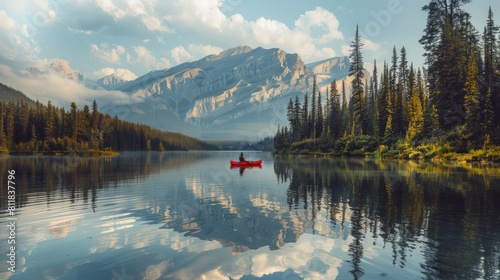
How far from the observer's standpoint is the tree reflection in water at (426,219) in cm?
1026

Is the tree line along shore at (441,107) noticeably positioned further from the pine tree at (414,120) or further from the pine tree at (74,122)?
the pine tree at (74,122)

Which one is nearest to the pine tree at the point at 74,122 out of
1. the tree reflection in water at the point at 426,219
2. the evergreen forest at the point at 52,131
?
the evergreen forest at the point at 52,131

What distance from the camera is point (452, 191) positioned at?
2422 centimetres

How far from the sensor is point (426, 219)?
15.9m

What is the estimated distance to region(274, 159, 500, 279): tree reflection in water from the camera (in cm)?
1026

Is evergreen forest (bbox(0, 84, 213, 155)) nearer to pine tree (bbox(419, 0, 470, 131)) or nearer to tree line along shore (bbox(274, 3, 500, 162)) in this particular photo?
tree line along shore (bbox(274, 3, 500, 162))

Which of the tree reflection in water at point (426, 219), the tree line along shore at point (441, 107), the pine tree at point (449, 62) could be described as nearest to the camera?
the tree reflection in water at point (426, 219)

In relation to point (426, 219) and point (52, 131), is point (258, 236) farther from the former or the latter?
point (52, 131)

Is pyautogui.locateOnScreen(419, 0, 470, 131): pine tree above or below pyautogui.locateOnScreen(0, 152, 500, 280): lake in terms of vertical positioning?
above

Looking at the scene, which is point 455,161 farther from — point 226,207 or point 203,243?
point 203,243

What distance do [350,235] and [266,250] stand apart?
3.78 metres

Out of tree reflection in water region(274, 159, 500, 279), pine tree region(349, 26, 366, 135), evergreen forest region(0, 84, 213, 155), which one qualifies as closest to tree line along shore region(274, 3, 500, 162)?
pine tree region(349, 26, 366, 135)

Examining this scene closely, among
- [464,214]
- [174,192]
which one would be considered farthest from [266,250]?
[174,192]

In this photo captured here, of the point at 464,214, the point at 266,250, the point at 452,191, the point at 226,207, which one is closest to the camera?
the point at 266,250
